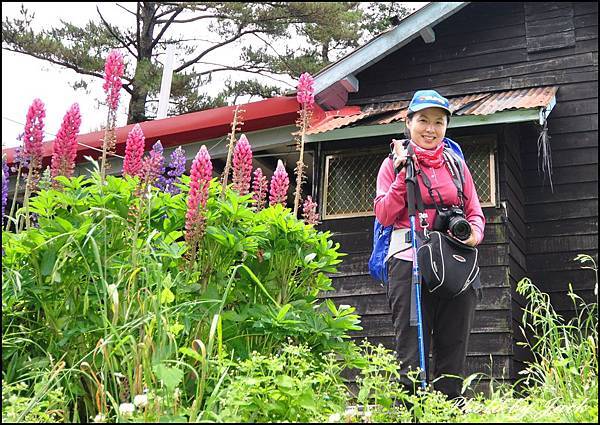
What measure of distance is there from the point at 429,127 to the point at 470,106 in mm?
2950

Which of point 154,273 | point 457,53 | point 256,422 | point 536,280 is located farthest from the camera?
point 457,53

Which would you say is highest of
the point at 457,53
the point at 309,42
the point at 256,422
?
the point at 309,42

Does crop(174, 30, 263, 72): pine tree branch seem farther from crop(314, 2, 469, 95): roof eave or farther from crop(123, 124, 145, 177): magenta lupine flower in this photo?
crop(123, 124, 145, 177): magenta lupine flower

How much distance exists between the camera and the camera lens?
3.17 m

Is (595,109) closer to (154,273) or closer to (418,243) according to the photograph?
(418,243)

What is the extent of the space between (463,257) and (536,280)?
3554 millimetres

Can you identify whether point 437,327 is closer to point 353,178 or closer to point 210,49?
point 353,178

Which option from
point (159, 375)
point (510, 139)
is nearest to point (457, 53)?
point (510, 139)

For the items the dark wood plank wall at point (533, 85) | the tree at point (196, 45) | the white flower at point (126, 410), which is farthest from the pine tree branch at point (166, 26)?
the white flower at point (126, 410)

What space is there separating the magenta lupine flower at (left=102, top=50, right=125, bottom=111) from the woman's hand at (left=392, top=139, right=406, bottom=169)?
52.0 inches

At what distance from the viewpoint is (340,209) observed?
684cm

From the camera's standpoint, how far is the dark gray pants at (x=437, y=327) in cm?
310

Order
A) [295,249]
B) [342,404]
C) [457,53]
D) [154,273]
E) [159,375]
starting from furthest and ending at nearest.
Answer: [457,53] → [295,249] → [342,404] → [154,273] → [159,375]

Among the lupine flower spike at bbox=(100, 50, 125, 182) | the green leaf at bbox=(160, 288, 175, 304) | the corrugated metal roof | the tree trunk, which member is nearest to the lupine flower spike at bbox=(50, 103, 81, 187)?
the lupine flower spike at bbox=(100, 50, 125, 182)
